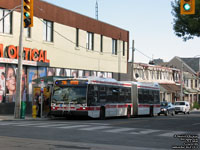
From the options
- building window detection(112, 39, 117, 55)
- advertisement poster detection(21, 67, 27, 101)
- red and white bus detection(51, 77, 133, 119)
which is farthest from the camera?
building window detection(112, 39, 117, 55)

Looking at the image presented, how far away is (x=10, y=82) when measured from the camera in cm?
3425

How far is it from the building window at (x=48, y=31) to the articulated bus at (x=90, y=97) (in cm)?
908

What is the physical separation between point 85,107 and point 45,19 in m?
13.5

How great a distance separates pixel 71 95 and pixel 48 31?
12586mm

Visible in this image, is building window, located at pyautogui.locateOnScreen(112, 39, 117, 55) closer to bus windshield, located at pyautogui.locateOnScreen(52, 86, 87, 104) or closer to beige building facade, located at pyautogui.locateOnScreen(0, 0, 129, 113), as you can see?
beige building facade, located at pyautogui.locateOnScreen(0, 0, 129, 113)

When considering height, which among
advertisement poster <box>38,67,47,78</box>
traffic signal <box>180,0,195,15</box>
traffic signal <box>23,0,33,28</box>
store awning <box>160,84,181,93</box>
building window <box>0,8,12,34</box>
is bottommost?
store awning <box>160,84,181,93</box>

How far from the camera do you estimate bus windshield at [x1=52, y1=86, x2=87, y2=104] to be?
1108 inches

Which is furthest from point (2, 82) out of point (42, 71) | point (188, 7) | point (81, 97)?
point (188, 7)

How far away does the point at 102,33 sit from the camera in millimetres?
48906

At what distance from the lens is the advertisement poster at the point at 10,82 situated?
3400 cm

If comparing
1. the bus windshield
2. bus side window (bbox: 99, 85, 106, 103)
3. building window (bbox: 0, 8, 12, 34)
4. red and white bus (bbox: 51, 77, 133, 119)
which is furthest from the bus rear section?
building window (bbox: 0, 8, 12, 34)

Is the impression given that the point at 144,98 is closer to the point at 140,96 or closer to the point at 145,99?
the point at 145,99

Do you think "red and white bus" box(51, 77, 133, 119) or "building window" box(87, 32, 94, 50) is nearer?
"red and white bus" box(51, 77, 133, 119)

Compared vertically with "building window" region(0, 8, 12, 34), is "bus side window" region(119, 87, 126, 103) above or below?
below
